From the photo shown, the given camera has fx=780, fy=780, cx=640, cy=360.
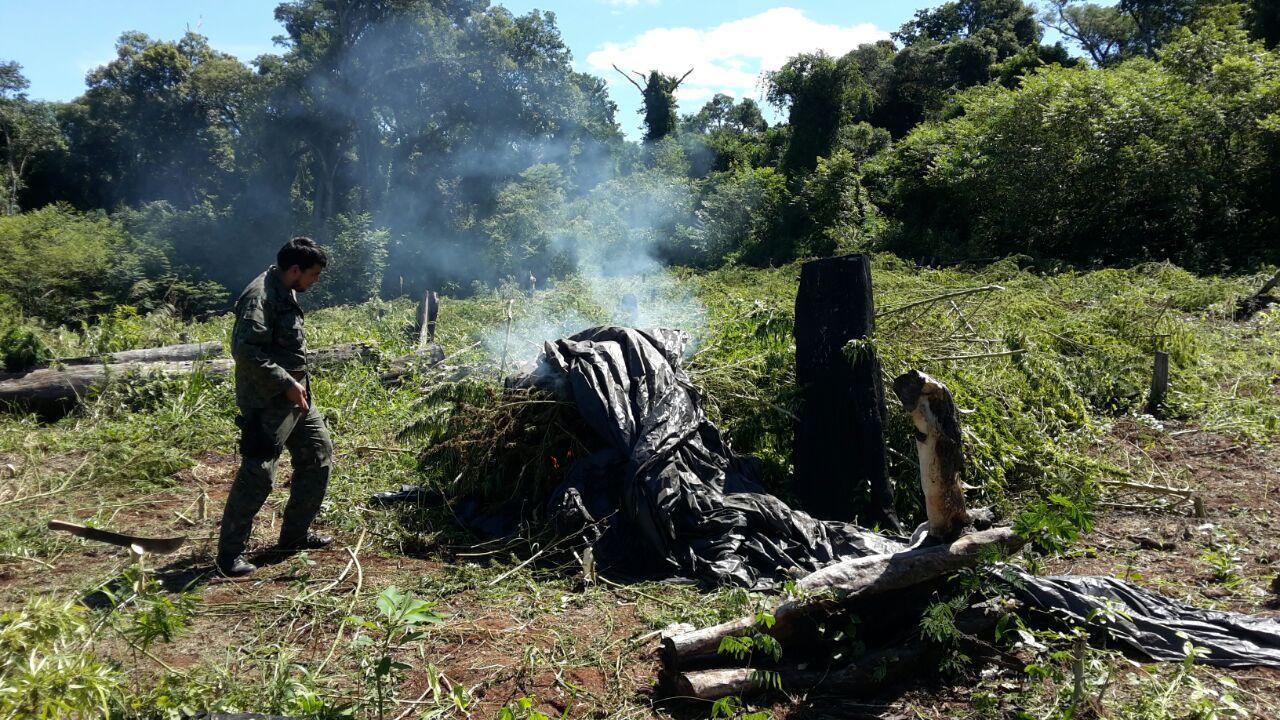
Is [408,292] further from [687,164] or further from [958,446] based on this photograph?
[958,446]

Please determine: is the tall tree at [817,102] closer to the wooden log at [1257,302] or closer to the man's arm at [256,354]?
the wooden log at [1257,302]

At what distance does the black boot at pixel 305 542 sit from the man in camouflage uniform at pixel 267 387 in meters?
0.25

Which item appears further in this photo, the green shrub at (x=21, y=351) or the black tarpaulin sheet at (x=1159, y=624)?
the green shrub at (x=21, y=351)

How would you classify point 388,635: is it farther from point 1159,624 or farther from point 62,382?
point 62,382

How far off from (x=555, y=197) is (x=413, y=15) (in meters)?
8.46

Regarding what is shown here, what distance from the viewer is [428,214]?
25906mm

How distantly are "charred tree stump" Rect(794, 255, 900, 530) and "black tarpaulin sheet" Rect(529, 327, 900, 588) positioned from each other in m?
0.28

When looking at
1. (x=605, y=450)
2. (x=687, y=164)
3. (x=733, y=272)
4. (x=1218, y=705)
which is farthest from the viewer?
(x=687, y=164)

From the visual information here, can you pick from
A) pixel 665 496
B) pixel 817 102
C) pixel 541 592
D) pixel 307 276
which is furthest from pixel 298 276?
pixel 817 102

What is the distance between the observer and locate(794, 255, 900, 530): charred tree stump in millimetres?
3939

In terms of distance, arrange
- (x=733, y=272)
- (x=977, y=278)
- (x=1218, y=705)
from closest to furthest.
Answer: (x=1218, y=705)
(x=977, y=278)
(x=733, y=272)

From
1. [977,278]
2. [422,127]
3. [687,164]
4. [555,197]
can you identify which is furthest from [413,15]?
[977,278]

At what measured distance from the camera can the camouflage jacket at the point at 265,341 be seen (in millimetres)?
3490

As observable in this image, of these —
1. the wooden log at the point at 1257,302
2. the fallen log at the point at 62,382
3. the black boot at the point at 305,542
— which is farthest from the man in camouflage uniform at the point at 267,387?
the wooden log at the point at 1257,302
